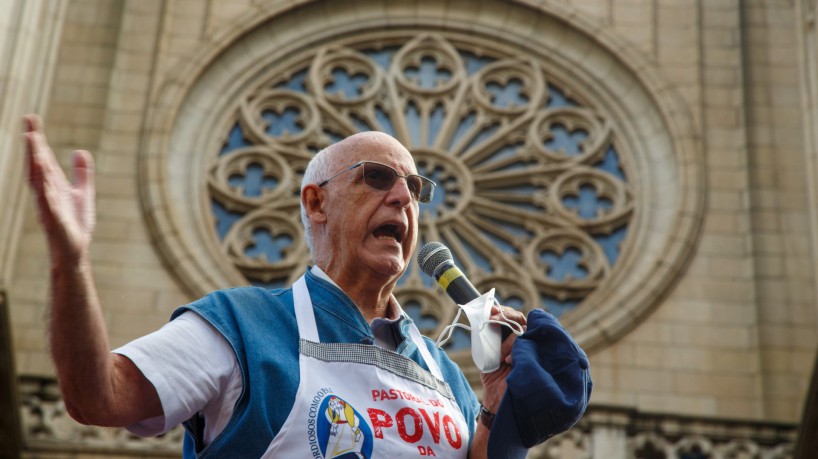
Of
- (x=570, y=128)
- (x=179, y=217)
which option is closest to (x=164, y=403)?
(x=179, y=217)

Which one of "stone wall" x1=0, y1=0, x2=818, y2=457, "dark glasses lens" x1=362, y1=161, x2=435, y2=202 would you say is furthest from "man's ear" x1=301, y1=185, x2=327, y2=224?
"stone wall" x1=0, y1=0, x2=818, y2=457

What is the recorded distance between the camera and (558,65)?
49.1 ft

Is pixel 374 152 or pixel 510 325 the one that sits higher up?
pixel 374 152

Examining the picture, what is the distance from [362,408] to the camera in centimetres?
298

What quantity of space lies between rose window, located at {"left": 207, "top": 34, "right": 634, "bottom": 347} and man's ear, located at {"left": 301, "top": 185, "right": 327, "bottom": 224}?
9.82 metres

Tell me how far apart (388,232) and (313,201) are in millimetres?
216

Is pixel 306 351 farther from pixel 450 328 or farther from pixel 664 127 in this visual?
pixel 664 127

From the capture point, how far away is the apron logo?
289 centimetres

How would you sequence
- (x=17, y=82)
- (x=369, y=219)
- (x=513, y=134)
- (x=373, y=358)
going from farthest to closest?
(x=513, y=134) → (x=17, y=82) → (x=369, y=219) → (x=373, y=358)

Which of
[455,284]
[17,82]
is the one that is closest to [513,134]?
[17,82]

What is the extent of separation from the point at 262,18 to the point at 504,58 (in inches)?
97.7

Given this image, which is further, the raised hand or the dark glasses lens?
the dark glasses lens

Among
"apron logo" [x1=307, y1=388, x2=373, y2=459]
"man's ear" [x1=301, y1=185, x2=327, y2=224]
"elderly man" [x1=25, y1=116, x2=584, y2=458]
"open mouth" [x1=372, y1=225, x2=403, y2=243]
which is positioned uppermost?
"man's ear" [x1=301, y1=185, x2=327, y2=224]

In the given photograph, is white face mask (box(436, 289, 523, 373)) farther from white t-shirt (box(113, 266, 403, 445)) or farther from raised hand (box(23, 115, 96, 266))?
raised hand (box(23, 115, 96, 266))
